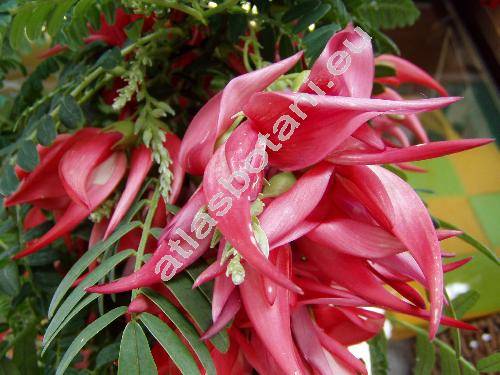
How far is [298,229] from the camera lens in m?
0.30

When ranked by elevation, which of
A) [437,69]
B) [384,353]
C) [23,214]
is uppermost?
[23,214]

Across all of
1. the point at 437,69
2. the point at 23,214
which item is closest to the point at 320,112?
the point at 23,214

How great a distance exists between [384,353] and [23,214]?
31cm

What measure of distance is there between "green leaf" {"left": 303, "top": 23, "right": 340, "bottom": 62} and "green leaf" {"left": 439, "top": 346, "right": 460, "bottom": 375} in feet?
0.82

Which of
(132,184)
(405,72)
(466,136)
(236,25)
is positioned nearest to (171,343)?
(132,184)

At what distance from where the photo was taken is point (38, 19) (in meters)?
0.41

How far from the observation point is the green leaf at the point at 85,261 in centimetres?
35

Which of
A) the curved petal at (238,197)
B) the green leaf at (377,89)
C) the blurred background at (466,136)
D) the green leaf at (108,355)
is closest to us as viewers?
the curved petal at (238,197)

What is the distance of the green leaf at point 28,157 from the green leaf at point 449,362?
0.33 m

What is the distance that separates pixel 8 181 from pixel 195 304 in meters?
0.17


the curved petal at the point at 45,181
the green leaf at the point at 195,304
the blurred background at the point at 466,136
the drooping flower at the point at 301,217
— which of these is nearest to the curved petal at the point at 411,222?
the drooping flower at the point at 301,217

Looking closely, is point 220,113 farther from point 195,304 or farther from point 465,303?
point 465,303

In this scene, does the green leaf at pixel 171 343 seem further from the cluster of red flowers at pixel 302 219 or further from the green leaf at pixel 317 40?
the green leaf at pixel 317 40

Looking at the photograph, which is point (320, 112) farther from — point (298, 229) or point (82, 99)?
point (82, 99)
